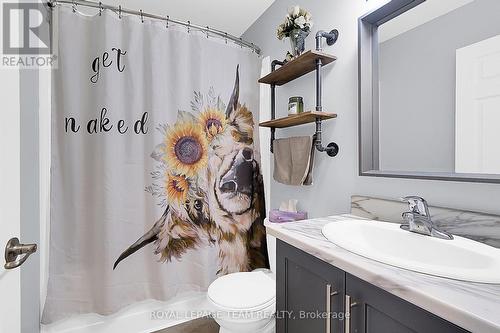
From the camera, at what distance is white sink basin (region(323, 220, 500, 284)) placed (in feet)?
1.85

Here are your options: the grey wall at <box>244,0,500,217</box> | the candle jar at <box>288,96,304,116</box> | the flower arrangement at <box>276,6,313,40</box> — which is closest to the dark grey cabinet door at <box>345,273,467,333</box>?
the grey wall at <box>244,0,500,217</box>

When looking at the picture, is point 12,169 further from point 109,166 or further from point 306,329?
point 306,329

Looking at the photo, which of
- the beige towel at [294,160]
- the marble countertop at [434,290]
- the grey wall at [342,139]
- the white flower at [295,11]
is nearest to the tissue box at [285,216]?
the grey wall at [342,139]

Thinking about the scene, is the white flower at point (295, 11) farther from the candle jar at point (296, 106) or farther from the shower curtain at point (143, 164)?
the shower curtain at point (143, 164)

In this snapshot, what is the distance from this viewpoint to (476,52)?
2.76 ft

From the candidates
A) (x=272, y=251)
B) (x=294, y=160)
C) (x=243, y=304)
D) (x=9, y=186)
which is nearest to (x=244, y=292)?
(x=243, y=304)

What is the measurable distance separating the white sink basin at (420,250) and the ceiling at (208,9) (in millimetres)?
1728

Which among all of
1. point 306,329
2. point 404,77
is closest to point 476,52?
point 404,77

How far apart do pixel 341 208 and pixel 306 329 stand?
0.64 m

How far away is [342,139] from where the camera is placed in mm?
1281

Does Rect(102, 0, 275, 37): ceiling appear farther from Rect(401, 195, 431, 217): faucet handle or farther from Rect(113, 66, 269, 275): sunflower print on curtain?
Rect(401, 195, 431, 217): faucet handle

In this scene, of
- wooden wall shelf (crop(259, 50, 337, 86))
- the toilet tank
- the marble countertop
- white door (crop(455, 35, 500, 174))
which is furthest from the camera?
the toilet tank

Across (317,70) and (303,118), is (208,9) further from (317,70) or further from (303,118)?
(303,118)

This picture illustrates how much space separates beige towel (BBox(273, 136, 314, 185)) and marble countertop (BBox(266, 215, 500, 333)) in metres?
0.71
